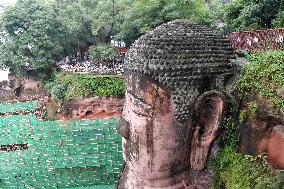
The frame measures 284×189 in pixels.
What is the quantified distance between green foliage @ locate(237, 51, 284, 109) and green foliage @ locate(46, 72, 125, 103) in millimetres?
18791

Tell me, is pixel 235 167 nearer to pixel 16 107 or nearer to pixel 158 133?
pixel 158 133

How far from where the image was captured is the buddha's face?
455 cm

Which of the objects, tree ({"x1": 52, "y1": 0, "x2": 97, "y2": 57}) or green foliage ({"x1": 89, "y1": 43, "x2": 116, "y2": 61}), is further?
tree ({"x1": 52, "y1": 0, "x2": 97, "y2": 57})

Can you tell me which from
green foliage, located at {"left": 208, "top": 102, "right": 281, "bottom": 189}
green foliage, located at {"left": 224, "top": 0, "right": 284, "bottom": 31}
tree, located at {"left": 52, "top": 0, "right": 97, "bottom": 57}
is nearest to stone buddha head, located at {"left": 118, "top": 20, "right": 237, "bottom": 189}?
green foliage, located at {"left": 208, "top": 102, "right": 281, "bottom": 189}

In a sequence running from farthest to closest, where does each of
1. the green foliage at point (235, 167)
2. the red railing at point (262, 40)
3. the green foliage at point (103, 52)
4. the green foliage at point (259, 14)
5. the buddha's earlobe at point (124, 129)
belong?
1. the green foliage at point (103, 52)
2. the green foliage at point (259, 14)
3. the red railing at point (262, 40)
4. the buddha's earlobe at point (124, 129)
5. the green foliage at point (235, 167)

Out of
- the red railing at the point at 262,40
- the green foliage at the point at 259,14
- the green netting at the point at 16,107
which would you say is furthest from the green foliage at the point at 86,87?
the red railing at the point at 262,40

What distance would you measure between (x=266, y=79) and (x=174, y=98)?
47.9 inches

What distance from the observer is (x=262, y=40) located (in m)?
9.13

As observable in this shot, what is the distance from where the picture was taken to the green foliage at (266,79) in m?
4.08

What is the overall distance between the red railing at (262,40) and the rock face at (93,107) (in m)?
14.5

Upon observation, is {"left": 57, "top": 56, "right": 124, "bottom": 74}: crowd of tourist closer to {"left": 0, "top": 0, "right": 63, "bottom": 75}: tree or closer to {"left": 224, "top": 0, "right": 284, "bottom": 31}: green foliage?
{"left": 0, "top": 0, "right": 63, "bottom": 75}: tree

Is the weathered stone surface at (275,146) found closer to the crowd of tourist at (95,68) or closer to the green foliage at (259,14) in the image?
the green foliage at (259,14)

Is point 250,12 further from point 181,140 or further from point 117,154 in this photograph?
point 181,140

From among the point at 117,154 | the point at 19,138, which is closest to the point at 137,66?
the point at 117,154
